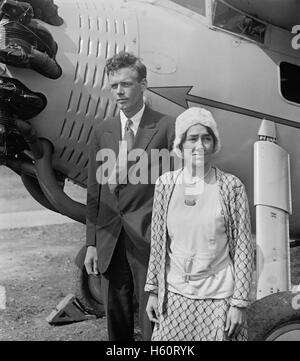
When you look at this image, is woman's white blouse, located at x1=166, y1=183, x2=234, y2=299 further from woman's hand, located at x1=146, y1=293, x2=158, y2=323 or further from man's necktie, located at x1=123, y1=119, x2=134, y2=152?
man's necktie, located at x1=123, y1=119, x2=134, y2=152

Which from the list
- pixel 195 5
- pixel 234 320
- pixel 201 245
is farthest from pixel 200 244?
pixel 195 5

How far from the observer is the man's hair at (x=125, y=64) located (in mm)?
2354

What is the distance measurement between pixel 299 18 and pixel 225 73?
19.0 inches

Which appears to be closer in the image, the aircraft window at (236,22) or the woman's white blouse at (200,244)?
the woman's white blouse at (200,244)

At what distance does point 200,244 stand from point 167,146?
20.6 inches

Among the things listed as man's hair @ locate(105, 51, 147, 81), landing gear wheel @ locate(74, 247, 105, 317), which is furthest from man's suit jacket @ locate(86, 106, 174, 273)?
landing gear wheel @ locate(74, 247, 105, 317)

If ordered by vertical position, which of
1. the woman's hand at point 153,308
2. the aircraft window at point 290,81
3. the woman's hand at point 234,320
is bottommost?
the woman's hand at point 234,320

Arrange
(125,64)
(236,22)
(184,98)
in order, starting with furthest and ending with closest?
1. (236,22)
2. (184,98)
3. (125,64)

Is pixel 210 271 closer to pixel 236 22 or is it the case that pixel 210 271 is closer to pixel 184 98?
pixel 184 98

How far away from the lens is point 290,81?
2869 mm

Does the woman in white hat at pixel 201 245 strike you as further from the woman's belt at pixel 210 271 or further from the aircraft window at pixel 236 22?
the aircraft window at pixel 236 22

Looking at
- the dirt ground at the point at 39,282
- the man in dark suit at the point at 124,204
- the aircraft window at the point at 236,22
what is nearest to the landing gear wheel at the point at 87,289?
the dirt ground at the point at 39,282

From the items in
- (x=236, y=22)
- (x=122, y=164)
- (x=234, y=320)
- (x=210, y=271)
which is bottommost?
(x=234, y=320)
